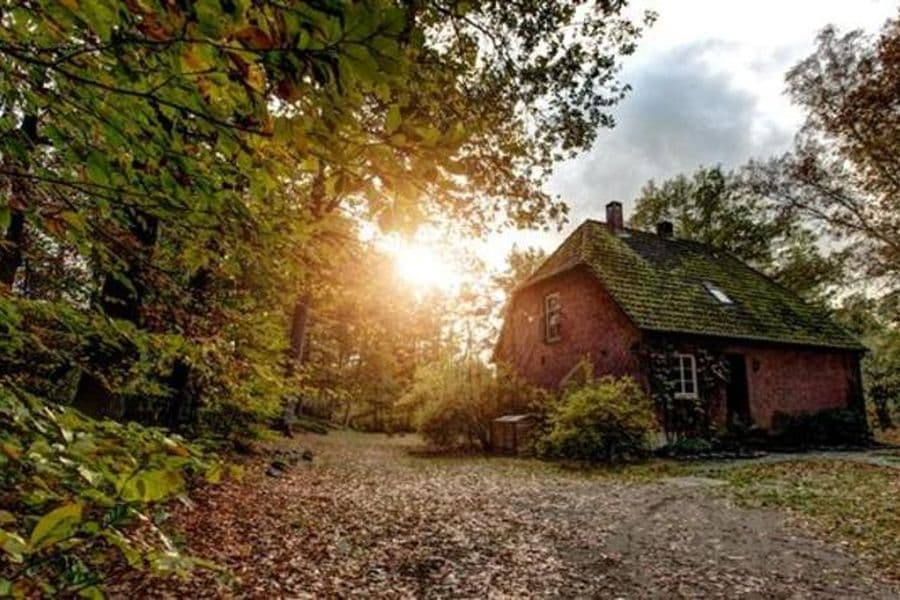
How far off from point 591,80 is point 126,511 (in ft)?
27.1

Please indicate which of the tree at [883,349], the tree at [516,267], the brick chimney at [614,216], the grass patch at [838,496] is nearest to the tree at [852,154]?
the tree at [883,349]

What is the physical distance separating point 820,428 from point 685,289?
6208 mm

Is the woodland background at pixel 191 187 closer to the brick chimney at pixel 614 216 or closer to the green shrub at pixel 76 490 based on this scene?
the green shrub at pixel 76 490

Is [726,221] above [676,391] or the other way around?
above

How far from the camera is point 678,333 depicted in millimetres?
15977

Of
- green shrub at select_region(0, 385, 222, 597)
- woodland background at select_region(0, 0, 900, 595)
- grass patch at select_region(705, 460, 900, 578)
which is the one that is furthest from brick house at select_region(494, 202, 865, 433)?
green shrub at select_region(0, 385, 222, 597)

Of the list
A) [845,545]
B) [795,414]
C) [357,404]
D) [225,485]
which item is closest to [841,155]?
[795,414]

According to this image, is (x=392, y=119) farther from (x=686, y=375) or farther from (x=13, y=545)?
(x=686, y=375)

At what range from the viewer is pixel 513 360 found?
853 inches

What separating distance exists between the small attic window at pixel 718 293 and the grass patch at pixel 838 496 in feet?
23.8

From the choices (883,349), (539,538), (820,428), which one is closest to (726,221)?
(883,349)

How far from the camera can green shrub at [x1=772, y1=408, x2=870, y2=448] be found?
1716cm

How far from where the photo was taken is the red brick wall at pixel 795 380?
56.5 feet

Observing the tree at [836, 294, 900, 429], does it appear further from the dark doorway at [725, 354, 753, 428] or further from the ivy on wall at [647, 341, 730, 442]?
the ivy on wall at [647, 341, 730, 442]
